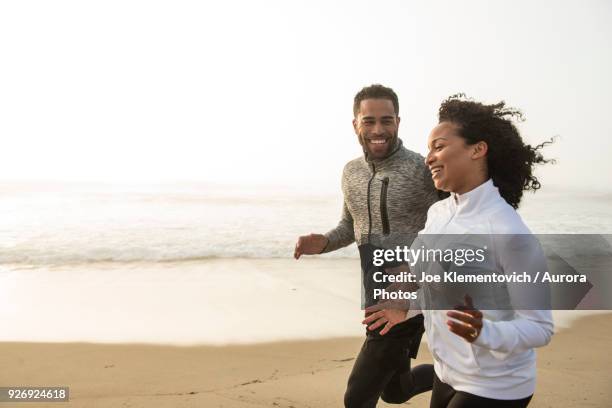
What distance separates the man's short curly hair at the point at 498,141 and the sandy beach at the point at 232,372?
281 cm

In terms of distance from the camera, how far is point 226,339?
665 centimetres

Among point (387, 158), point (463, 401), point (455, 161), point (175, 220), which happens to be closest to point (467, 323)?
point (463, 401)

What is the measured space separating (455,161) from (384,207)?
3.31 feet

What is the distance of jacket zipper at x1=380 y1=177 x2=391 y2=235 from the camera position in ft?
10.4

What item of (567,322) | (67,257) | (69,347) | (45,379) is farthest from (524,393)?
(67,257)

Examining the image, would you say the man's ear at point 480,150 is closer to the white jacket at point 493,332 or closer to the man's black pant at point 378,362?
the white jacket at point 493,332

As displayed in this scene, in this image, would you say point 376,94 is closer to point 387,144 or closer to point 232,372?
point 387,144

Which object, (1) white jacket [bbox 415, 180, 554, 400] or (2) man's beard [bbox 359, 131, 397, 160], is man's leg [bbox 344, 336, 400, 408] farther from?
(2) man's beard [bbox 359, 131, 397, 160]

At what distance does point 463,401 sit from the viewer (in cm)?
207

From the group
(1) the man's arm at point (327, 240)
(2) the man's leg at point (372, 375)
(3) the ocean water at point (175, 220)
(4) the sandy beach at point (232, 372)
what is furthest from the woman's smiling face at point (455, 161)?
(3) the ocean water at point (175, 220)

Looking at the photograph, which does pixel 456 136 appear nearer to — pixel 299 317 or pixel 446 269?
pixel 446 269

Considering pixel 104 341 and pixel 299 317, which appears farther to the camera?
pixel 299 317

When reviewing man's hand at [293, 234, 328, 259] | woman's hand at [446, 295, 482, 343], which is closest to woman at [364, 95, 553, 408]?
woman's hand at [446, 295, 482, 343]

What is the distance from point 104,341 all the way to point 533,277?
5.74 meters
